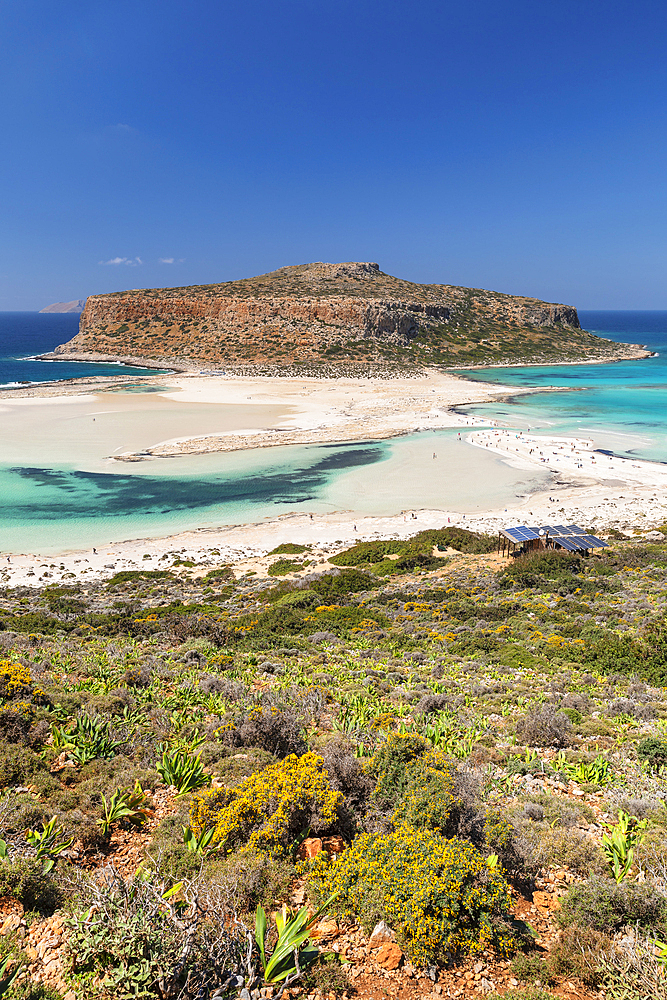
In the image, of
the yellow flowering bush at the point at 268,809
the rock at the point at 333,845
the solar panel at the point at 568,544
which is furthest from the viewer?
the solar panel at the point at 568,544

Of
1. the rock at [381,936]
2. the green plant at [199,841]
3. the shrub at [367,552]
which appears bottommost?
the shrub at [367,552]

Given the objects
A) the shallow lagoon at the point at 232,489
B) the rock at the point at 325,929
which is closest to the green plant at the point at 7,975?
the rock at the point at 325,929

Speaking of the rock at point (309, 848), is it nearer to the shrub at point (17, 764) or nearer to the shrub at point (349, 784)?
the shrub at point (349, 784)

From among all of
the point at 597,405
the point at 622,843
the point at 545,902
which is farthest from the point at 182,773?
the point at 597,405

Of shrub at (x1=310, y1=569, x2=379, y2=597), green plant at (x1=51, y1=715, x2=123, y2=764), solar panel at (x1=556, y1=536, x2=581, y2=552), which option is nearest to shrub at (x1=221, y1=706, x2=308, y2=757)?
green plant at (x1=51, y1=715, x2=123, y2=764)

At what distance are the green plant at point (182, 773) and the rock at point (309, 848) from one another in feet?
4.65

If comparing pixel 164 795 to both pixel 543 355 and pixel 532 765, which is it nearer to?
pixel 532 765

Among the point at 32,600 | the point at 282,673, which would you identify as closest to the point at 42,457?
the point at 32,600

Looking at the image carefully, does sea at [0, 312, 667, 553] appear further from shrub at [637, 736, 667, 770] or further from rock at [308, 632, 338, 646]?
shrub at [637, 736, 667, 770]

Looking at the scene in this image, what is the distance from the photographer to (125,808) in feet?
16.2

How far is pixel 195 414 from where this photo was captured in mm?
51031

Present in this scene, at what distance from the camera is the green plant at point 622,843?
4422mm

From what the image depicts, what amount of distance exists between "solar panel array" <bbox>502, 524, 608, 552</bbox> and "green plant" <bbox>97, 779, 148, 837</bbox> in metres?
17.9

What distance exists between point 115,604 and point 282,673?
8.58 m
